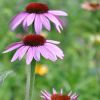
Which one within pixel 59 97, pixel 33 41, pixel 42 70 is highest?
pixel 42 70

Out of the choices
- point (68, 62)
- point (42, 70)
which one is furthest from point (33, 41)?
point (68, 62)

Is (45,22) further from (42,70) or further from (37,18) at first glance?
(42,70)

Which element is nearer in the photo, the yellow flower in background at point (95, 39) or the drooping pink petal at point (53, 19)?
the drooping pink petal at point (53, 19)

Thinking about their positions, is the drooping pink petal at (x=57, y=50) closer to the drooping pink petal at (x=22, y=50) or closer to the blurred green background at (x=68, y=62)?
the drooping pink petal at (x=22, y=50)

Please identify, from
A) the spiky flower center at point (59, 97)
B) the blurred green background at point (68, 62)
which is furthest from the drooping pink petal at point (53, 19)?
the blurred green background at point (68, 62)

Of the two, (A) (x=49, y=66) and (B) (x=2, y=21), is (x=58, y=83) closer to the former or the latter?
(A) (x=49, y=66)

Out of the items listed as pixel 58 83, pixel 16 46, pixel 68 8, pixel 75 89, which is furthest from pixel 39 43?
pixel 68 8

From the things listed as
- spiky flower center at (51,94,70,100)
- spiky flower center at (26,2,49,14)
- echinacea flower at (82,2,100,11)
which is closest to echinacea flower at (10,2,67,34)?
spiky flower center at (26,2,49,14)
